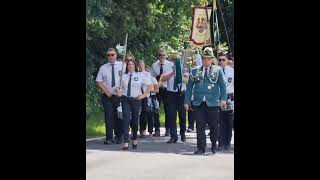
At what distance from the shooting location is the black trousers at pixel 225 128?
19031 millimetres

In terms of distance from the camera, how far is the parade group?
17.4 meters

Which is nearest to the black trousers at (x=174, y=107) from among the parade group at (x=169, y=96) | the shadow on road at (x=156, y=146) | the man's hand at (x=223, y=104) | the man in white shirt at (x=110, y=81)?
the parade group at (x=169, y=96)

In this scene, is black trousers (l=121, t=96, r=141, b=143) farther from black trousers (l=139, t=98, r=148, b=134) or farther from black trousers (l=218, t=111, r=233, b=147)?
black trousers (l=139, t=98, r=148, b=134)

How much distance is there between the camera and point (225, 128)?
62.4 ft

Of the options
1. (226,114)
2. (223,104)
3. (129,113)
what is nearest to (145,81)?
(129,113)

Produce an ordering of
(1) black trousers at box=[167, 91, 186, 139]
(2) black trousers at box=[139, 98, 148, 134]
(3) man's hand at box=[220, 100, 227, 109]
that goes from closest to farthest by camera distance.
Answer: (3) man's hand at box=[220, 100, 227, 109], (1) black trousers at box=[167, 91, 186, 139], (2) black trousers at box=[139, 98, 148, 134]

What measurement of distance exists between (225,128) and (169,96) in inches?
74.7

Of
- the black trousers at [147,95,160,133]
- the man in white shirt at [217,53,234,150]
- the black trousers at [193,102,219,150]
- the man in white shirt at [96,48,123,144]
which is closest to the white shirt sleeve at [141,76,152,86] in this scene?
the man in white shirt at [96,48,123,144]

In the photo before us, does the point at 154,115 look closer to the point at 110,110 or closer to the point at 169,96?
the point at 169,96

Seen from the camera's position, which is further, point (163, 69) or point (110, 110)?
point (163, 69)

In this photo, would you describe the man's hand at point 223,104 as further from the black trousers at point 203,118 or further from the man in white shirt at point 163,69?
the man in white shirt at point 163,69

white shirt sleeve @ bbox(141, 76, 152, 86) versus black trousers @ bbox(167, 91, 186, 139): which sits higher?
white shirt sleeve @ bbox(141, 76, 152, 86)
